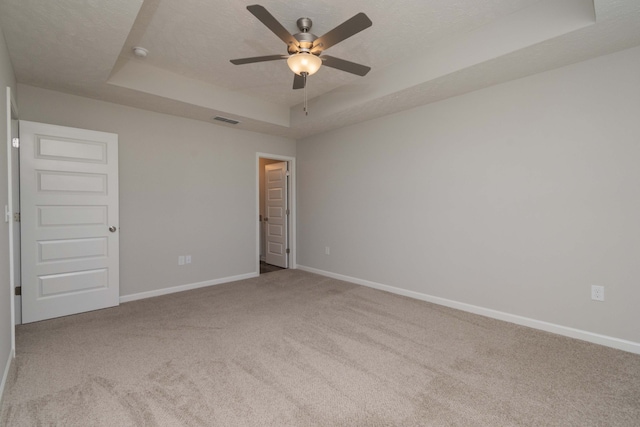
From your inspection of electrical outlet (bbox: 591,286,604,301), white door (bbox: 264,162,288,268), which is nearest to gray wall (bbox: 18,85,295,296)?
white door (bbox: 264,162,288,268)

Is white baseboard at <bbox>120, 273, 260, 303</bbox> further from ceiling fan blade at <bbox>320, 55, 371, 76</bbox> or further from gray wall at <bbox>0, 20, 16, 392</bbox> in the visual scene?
ceiling fan blade at <bbox>320, 55, 371, 76</bbox>

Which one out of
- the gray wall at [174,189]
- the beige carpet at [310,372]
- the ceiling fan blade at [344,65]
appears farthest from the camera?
the gray wall at [174,189]

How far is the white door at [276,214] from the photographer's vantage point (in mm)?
5773

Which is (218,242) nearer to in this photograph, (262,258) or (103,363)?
(262,258)

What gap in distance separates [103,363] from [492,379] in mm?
2918

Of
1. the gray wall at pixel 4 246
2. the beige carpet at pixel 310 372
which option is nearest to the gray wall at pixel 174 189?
the beige carpet at pixel 310 372

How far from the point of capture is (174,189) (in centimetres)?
423

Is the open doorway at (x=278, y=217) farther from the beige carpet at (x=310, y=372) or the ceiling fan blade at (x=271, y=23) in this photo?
the ceiling fan blade at (x=271, y=23)

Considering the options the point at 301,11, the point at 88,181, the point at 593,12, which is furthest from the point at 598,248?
the point at 88,181

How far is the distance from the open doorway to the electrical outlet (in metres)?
4.23

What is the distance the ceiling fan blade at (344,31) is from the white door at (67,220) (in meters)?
2.83

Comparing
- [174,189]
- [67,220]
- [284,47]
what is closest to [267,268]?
[174,189]

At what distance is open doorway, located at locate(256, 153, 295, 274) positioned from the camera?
568 cm

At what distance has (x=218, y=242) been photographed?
15.4ft
